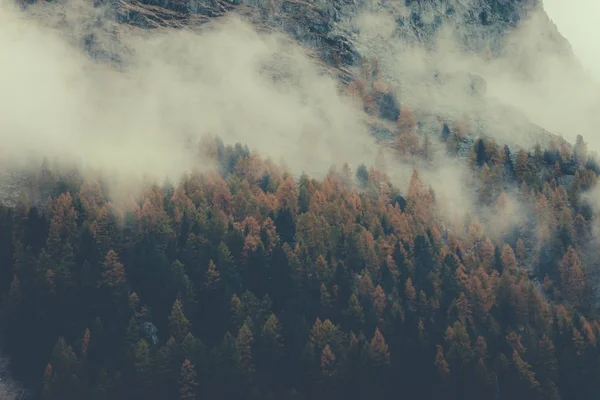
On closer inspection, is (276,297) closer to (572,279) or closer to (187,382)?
(187,382)

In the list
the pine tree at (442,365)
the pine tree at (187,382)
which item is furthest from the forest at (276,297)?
the pine tree at (442,365)

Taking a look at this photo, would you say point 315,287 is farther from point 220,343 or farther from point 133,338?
point 133,338

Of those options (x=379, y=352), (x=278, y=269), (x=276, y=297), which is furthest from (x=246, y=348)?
A: (x=379, y=352)

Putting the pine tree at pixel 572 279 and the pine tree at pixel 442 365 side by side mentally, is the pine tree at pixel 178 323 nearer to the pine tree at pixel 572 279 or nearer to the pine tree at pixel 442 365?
the pine tree at pixel 442 365

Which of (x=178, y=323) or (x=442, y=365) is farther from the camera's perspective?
(x=442, y=365)

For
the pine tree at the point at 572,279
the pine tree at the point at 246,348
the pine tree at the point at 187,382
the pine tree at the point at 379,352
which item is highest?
the pine tree at the point at 572,279

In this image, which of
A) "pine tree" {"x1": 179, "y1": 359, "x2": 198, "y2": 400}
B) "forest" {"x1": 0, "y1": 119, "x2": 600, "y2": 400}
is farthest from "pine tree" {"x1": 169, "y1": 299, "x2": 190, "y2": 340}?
"pine tree" {"x1": 179, "y1": 359, "x2": 198, "y2": 400}

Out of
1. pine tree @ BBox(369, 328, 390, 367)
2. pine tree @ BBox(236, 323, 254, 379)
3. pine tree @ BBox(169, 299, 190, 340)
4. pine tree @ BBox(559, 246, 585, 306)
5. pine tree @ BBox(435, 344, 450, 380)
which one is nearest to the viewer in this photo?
pine tree @ BBox(236, 323, 254, 379)

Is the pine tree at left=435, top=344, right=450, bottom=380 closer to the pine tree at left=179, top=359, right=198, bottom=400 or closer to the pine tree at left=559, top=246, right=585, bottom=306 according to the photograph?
the pine tree at left=179, top=359, right=198, bottom=400
